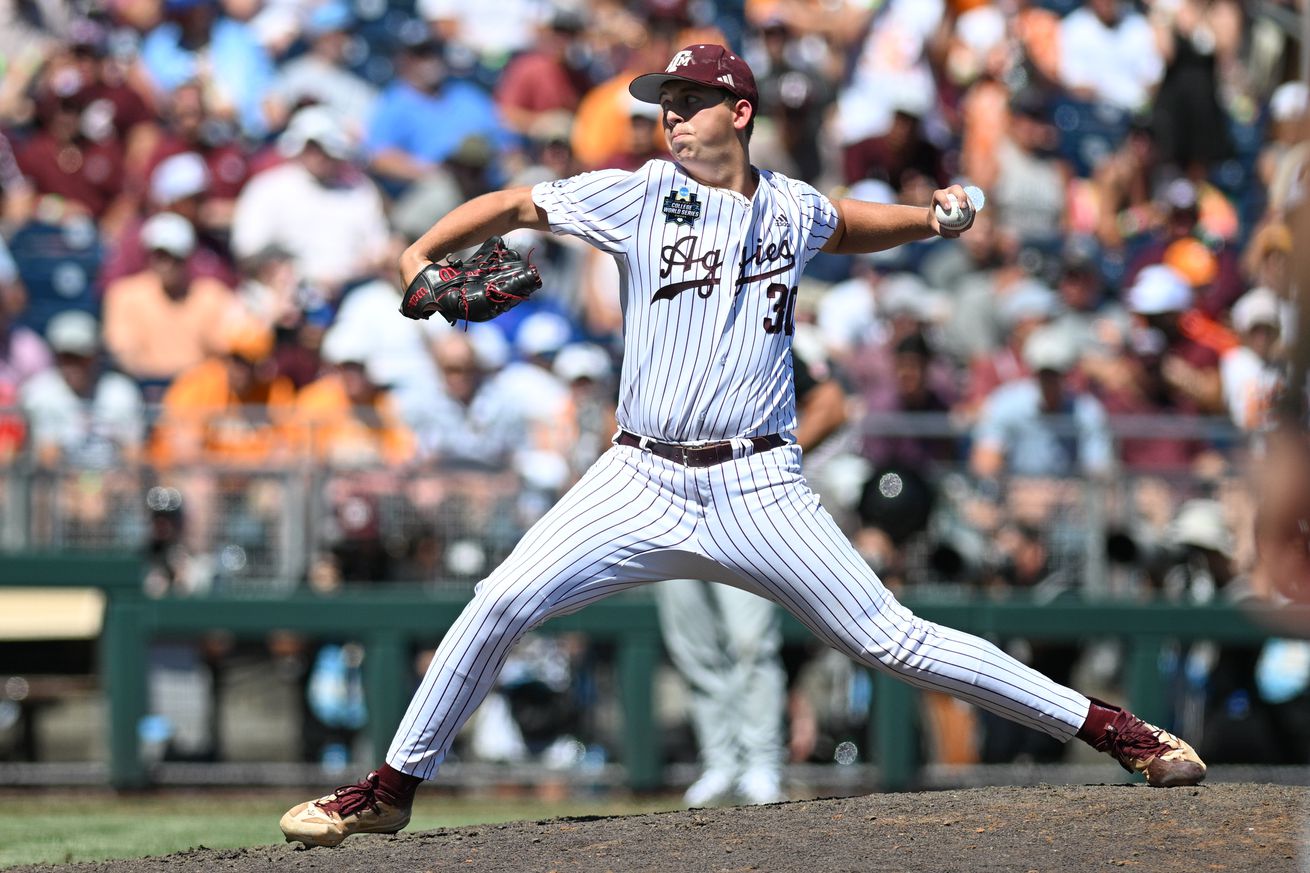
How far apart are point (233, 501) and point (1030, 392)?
14.3ft

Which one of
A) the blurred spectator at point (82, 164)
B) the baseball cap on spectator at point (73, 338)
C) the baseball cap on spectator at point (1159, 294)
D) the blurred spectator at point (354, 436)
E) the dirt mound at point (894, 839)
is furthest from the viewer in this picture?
the blurred spectator at point (82, 164)

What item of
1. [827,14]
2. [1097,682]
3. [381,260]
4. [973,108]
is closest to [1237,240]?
[973,108]

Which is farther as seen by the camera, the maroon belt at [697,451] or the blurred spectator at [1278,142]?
the blurred spectator at [1278,142]

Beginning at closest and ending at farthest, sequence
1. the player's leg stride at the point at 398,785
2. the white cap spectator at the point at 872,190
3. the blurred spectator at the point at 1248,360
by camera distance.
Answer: the player's leg stride at the point at 398,785, the blurred spectator at the point at 1248,360, the white cap spectator at the point at 872,190

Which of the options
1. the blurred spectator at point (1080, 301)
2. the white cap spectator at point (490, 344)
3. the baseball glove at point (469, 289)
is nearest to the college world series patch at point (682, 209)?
the baseball glove at point (469, 289)

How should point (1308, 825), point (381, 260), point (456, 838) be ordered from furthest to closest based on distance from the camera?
1. point (381, 260)
2. point (456, 838)
3. point (1308, 825)

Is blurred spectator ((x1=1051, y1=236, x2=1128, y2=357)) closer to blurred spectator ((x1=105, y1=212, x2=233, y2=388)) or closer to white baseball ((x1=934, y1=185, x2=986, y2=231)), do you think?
blurred spectator ((x1=105, y1=212, x2=233, y2=388))

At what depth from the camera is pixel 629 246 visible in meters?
4.94

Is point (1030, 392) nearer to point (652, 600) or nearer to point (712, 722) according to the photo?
point (652, 600)

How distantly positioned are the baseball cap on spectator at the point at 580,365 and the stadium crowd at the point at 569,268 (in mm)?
28

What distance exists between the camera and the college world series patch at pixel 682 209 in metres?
4.90

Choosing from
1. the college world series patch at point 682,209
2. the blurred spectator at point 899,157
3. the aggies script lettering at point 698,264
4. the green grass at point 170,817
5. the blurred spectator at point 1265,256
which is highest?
the blurred spectator at point 899,157

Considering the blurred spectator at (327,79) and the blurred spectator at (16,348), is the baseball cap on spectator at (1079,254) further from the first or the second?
the blurred spectator at (16,348)

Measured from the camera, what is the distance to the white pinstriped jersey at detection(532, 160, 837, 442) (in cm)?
489
